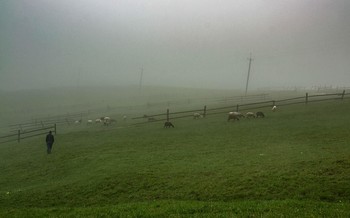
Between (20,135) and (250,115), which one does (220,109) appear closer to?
(250,115)

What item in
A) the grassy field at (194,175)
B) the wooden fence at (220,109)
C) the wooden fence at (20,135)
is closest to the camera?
the grassy field at (194,175)

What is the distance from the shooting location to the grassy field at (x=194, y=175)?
42.0ft

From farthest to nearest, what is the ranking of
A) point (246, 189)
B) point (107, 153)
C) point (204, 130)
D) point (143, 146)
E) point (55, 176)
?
point (204, 130), point (143, 146), point (107, 153), point (55, 176), point (246, 189)

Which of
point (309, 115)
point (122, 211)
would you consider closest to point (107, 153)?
point (122, 211)

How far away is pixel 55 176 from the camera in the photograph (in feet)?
72.2

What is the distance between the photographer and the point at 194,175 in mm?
17484

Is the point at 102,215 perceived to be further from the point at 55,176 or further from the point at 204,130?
the point at 204,130

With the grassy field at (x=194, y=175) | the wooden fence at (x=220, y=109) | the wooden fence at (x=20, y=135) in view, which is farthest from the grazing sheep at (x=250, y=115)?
→ the wooden fence at (x=20, y=135)

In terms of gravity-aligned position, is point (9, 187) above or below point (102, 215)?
below

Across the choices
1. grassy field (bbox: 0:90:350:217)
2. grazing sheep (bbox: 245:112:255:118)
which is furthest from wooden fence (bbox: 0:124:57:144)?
grazing sheep (bbox: 245:112:255:118)

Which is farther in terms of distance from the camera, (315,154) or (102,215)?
(315,154)

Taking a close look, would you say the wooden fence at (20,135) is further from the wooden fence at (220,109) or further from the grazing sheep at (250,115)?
the grazing sheep at (250,115)

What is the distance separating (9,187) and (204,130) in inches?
795

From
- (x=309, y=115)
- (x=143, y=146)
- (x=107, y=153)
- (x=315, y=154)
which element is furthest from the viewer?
(x=309, y=115)
